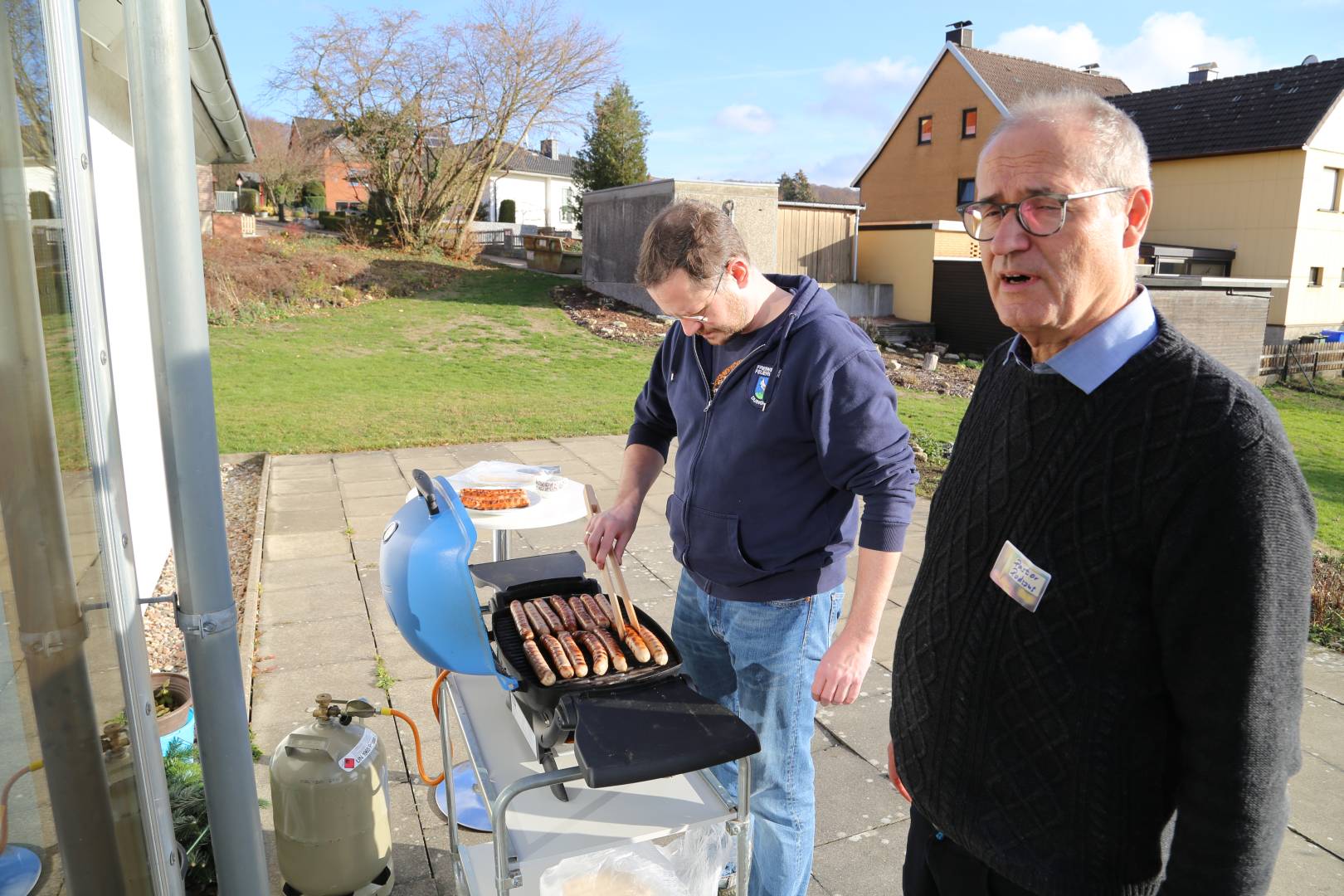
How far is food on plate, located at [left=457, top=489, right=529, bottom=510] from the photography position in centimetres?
337

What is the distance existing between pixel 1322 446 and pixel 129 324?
1447 cm

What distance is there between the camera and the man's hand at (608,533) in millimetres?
2703

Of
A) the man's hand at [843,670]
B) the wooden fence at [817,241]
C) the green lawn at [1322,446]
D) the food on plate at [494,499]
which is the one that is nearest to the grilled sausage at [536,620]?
the man's hand at [843,670]

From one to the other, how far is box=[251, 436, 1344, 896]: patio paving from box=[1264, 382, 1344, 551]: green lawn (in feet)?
7.46

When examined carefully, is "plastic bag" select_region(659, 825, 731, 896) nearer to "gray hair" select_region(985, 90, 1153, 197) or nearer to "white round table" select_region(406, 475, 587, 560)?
"white round table" select_region(406, 475, 587, 560)

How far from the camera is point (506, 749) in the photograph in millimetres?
2307

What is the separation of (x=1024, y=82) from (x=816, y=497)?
31152mm

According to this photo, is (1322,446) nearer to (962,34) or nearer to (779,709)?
(779,709)

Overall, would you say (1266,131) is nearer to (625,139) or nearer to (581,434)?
(625,139)

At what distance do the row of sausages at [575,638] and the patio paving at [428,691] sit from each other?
120cm

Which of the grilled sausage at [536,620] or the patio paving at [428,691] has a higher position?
the grilled sausage at [536,620]

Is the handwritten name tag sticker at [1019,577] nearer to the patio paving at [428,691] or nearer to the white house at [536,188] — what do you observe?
the patio paving at [428,691]

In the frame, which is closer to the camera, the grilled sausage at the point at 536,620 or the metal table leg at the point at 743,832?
the metal table leg at the point at 743,832

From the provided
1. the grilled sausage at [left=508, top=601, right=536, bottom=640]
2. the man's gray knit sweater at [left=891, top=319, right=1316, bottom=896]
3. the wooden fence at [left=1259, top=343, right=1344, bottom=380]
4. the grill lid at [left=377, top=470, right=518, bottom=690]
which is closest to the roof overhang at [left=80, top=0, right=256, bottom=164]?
the grill lid at [left=377, top=470, right=518, bottom=690]
